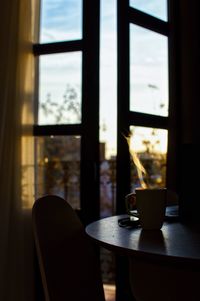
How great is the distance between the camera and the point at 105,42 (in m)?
2.38

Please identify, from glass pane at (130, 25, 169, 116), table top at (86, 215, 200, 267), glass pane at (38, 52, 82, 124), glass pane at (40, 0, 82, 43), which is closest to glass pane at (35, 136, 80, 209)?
glass pane at (38, 52, 82, 124)

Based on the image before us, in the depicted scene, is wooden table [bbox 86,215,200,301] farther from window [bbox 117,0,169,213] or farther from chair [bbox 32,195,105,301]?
window [bbox 117,0,169,213]

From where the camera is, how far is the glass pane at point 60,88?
7.42 feet

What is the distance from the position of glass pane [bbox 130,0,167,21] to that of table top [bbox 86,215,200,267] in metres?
1.66

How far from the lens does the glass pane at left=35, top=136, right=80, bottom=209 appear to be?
228cm

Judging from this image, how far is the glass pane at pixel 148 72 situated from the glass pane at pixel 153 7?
0.13 metres

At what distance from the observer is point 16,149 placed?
2096 mm

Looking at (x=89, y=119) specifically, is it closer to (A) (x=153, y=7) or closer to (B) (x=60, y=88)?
(B) (x=60, y=88)

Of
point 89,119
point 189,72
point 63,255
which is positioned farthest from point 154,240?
point 189,72

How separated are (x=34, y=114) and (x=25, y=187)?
489 mm

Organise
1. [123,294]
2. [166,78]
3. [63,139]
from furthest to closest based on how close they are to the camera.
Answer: [166,78] < [63,139] < [123,294]

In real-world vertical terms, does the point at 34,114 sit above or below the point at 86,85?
below

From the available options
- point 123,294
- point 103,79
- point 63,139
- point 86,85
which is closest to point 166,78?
point 103,79

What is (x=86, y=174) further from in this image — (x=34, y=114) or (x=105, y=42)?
(x=105, y=42)
